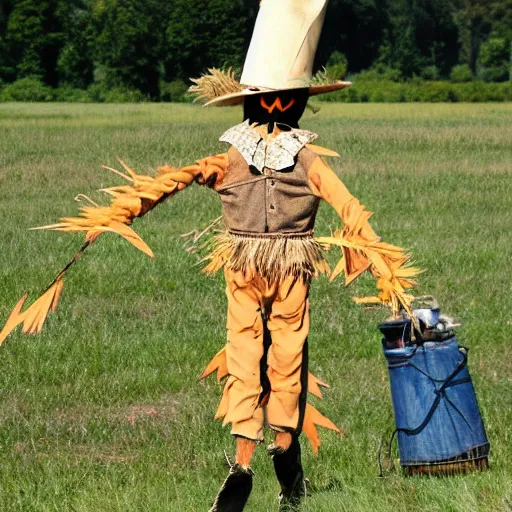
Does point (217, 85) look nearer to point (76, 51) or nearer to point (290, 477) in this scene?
point (290, 477)

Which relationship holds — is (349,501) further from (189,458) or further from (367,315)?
(367,315)

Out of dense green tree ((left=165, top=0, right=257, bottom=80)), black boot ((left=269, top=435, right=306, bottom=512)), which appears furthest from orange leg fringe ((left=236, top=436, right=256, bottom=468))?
dense green tree ((left=165, top=0, right=257, bottom=80))

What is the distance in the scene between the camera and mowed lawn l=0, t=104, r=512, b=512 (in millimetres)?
6066

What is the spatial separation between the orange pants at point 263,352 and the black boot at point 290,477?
0.53 feet

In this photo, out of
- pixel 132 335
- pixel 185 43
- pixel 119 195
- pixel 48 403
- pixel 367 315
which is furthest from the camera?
pixel 185 43

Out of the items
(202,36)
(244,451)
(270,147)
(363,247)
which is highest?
(270,147)

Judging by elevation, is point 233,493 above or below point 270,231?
below

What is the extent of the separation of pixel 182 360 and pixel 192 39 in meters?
62.6

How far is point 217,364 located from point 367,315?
4.35 m

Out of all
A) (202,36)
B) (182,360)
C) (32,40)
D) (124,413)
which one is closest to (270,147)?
(124,413)

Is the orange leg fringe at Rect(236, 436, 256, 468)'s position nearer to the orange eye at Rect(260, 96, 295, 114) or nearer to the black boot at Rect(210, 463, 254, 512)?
the black boot at Rect(210, 463, 254, 512)

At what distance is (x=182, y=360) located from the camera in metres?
8.68

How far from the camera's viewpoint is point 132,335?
942 centimetres

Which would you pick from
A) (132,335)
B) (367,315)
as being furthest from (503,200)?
(132,335)
